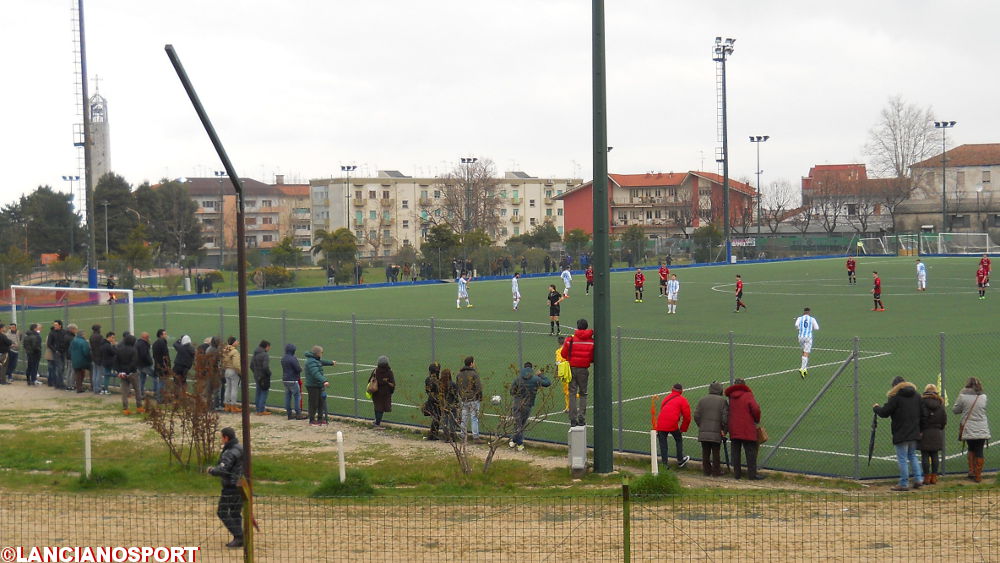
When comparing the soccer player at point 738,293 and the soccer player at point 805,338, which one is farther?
the soccer player at point 738,293

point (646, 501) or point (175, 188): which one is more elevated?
point (175, 188)

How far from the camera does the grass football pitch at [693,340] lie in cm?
1880

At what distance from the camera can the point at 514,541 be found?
440 inches

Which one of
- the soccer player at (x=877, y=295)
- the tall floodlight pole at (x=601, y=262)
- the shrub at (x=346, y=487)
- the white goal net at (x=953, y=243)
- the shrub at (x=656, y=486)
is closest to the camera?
the shrub at (x=656, y=486)

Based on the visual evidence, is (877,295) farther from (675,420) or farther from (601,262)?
(601,262)

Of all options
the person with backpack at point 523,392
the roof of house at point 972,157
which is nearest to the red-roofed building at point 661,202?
the roof of house at point 972,157

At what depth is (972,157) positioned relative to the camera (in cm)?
13062

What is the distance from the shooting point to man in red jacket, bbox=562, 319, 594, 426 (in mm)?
17734

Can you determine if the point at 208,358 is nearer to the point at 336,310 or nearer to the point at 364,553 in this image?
the point at 364,553

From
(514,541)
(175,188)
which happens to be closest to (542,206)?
(175,188)

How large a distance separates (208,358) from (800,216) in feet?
405

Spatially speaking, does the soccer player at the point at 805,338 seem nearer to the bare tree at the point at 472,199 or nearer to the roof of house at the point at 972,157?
the bare tree at the point at 472,199

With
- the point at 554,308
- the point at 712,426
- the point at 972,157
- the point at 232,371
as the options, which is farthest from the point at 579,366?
the point at 972,157

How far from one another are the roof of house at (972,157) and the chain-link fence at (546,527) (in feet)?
404
